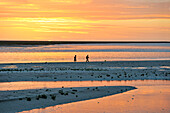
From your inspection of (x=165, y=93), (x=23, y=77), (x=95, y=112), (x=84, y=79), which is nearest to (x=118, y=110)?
(x=95, y=112)

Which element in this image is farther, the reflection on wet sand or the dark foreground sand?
the dark foreground sand

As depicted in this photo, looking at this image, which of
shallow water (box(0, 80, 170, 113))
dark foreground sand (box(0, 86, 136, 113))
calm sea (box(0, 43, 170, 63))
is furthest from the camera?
calm sea (box(0, 43, 170, 63))

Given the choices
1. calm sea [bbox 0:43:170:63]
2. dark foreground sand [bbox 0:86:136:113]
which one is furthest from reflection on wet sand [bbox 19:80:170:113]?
calm sea [bbox 0:43:170:63]

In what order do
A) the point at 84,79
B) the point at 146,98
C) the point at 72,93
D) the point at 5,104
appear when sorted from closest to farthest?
the point at 5,104, the point at 146,98, the point at 72,93, the point at 84,79

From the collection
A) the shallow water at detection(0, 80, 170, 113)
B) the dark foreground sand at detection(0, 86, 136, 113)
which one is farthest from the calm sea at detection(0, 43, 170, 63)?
the shallow water at detection(0, 80, 170, 113)

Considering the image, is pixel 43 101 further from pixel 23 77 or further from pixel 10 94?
pixel 23 77

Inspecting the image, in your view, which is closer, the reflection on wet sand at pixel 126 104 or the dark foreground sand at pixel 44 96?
the reflection on wet sand at pixel 126 104

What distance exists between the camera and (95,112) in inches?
616

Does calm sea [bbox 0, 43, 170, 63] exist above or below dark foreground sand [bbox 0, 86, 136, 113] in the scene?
above

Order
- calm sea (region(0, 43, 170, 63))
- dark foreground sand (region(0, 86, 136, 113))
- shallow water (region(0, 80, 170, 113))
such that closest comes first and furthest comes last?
shallow water (region(0, 80, 170, 113)) < dark foreground sand (region(0, 86, 136, 113)) < calm sea (region(0, 43, 170, 63))

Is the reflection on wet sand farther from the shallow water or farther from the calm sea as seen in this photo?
the calm sea

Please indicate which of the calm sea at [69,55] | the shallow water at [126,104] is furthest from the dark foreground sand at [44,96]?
the calm sea at [69,55]

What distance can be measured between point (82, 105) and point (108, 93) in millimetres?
4358

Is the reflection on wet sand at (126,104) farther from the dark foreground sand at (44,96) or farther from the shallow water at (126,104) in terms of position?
the dark foreground sand at (44,96)
